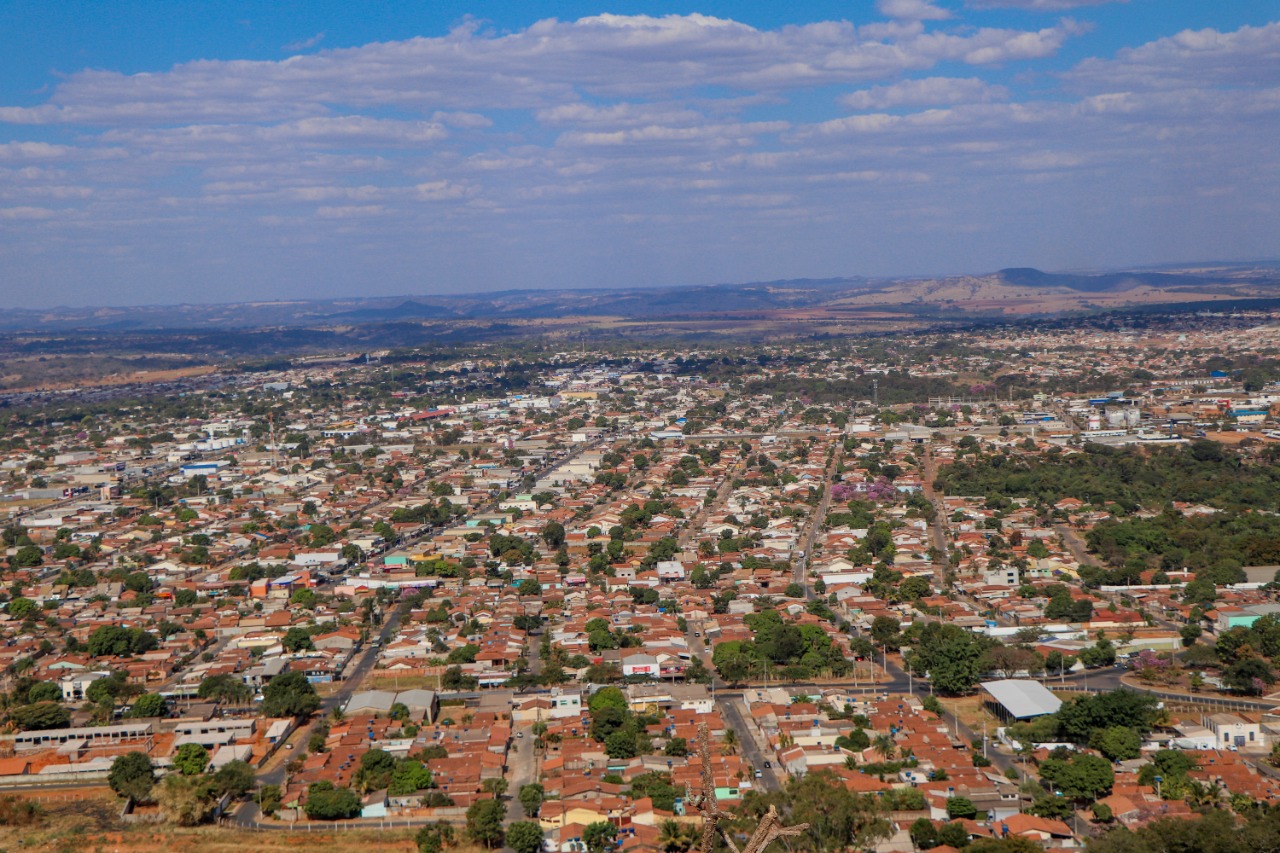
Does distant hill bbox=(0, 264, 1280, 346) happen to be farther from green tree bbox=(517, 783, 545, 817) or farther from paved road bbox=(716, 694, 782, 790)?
green tree bbox=(517, 783, 545, 817)

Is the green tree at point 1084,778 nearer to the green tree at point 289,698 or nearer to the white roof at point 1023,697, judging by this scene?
the white roof at point 1023,697

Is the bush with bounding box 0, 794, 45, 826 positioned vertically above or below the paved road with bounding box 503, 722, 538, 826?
above

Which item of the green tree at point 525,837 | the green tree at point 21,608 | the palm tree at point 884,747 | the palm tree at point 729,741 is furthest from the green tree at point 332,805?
the green tree at point 21,608

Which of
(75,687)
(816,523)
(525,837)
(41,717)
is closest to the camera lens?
(525,837)

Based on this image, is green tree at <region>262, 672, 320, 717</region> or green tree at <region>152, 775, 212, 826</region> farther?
green tree at <region>262, 672, 320, 717</region>

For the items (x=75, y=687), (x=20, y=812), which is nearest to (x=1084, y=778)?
(x=20, y=812)

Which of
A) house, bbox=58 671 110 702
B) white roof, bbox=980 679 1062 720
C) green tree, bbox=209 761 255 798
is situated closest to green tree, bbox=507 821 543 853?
green tree, bbox=209 761 255 798

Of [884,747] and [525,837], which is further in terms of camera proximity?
[884,747]

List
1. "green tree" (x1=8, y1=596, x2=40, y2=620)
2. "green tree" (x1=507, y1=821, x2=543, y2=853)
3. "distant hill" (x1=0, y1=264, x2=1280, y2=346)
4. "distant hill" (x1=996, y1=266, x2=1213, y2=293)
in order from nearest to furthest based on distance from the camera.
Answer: "green tree" (x1=507, y1=821, x2=543, y2=853) < "green tree" (x1=8, y1=596, x2=40, y2=620) < "distant hill" (x1=0, y1=264, x2=1280, y2=346) < "distant hill" (x1=996, y1=266, x2=1213, y2=293)

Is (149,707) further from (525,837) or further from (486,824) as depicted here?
(525,837)
